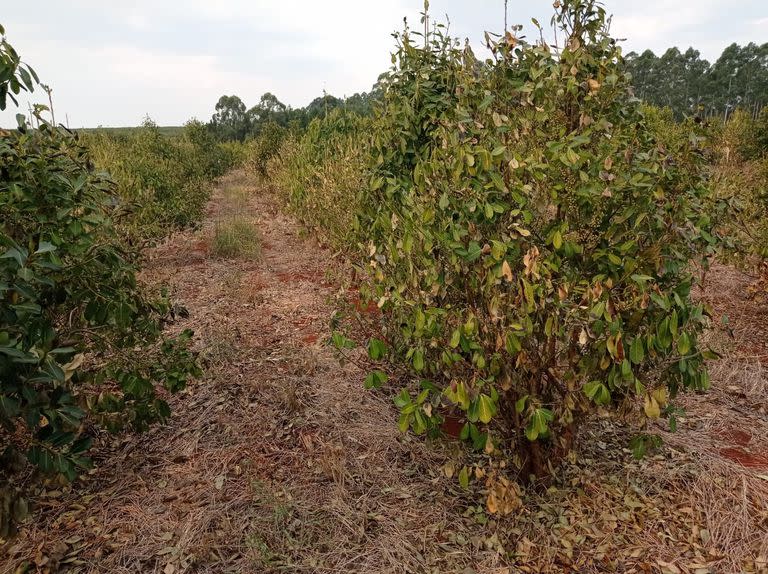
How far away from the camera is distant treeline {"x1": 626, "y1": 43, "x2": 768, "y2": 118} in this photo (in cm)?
5444

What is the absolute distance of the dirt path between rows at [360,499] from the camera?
2.20 m

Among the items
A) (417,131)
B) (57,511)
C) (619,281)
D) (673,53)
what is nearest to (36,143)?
(57,511)

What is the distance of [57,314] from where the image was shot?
2467 millimetres

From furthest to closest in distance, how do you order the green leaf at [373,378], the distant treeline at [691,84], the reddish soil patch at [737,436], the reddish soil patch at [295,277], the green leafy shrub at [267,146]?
the distant treeline at [691,84], the green leafy shrub at [267,146], the reddish soil patch at [295,277], the reddish soil patch at [737,436], the green leaf at [373,378]

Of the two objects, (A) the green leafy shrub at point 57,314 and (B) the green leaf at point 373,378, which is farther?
(B) the green leaf at point 373,378

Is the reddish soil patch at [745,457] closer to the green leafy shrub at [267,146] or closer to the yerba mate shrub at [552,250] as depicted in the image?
the yerba mate shrub at [552,250]

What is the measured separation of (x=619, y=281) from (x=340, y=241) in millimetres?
4742

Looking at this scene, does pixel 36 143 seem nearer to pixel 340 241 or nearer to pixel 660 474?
pixel 660 474

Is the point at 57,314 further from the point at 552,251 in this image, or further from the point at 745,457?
the point at 745,457

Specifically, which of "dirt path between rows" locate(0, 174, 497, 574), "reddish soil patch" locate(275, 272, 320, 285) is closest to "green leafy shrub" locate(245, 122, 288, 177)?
"reddish soil patch" locate(275, 272, 320, 285)

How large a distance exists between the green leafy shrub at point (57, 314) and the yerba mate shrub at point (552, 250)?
4.16ft

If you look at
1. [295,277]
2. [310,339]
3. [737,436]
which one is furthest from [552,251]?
[295,277]

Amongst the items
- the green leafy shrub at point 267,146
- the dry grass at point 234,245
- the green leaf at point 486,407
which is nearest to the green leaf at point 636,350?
the green leaf at point 486,407

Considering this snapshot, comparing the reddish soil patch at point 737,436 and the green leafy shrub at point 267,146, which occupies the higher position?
the green leafy shrub at point 267,146
